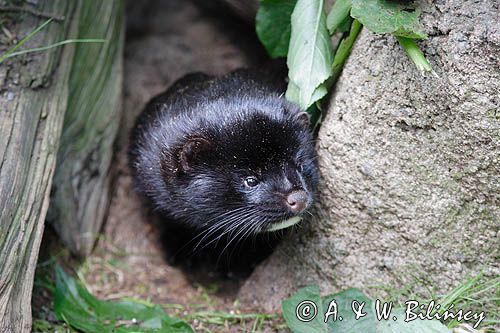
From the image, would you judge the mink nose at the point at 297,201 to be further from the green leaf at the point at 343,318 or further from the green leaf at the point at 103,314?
the green leaf at the point at 103,314

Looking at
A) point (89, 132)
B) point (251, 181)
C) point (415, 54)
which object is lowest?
point (89, 132)

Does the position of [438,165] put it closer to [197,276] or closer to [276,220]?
[276,220]

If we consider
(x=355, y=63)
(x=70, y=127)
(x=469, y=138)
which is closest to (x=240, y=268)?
(x=70, y=127)

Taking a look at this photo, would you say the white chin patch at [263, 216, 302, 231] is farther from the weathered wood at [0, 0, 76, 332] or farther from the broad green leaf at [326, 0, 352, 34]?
the weathered wood at [0, 0, 76, 332]

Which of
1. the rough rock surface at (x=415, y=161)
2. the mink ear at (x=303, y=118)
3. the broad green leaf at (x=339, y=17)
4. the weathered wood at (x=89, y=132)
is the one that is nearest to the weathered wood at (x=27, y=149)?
the weathered wood at (x=89, y=132)

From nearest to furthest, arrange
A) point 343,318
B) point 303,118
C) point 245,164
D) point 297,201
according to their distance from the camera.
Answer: point 343,318
point 297,201
point 245,164
point 303,118

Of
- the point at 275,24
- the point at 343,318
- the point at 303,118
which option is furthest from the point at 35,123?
the point at 343,318

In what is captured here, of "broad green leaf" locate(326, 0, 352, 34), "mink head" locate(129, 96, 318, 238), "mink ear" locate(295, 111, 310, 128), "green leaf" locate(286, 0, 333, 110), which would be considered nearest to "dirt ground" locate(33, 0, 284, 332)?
"mink head" locate(129, 96, 318, 238)

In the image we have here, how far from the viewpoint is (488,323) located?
9.69ft

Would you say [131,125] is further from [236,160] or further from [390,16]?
[390,16]

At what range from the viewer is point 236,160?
3.36 meters

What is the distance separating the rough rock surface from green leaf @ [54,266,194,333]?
→ 3.14ft

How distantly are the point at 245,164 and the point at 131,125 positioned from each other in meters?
1.91

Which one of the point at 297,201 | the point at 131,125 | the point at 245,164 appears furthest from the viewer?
the point at 131,125
